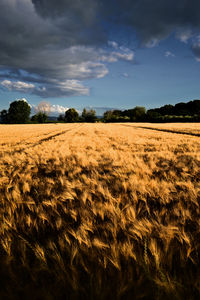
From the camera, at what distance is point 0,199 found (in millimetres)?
1915

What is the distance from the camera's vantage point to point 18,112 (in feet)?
271

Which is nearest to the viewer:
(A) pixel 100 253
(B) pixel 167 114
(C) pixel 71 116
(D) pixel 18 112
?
(A) pixel 100 253

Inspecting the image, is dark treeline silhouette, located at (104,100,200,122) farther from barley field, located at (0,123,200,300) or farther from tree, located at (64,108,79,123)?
barley field, located at (0,123,200,300)

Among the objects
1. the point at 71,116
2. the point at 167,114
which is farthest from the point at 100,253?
the point at 167,114

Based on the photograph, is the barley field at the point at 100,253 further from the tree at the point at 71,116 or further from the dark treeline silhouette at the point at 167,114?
the tree at the point at 71,116

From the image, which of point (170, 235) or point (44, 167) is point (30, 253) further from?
point (44, 167)

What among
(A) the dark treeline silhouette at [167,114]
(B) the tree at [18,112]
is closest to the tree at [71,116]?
(A) the dark treeline silhouette at [167,114]

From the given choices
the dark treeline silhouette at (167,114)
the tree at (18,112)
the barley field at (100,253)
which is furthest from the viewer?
the tree at (18,112)

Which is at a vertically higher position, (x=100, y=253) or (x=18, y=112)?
(x=18, y=112)

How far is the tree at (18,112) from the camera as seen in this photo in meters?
81.6

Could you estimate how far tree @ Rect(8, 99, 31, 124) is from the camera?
81625mm

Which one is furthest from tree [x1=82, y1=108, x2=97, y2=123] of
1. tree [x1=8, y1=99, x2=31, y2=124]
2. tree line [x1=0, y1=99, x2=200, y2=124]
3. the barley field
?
the barley field

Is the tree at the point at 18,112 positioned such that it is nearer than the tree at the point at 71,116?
Yes

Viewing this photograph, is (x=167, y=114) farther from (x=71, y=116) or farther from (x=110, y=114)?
(x=71, y=116)
